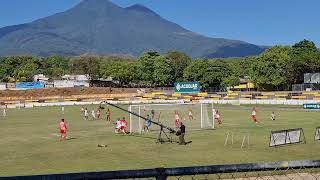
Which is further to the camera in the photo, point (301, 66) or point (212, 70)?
point (212, 70)

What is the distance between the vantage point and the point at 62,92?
5807 inches

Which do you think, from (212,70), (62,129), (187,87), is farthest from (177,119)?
(212,70)

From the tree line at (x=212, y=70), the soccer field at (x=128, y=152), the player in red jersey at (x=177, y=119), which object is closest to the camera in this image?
the soccer field at (x=128, y=152)

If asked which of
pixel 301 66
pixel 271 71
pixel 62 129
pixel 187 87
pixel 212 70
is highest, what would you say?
pixel 301 66

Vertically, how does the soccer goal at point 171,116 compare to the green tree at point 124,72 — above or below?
below

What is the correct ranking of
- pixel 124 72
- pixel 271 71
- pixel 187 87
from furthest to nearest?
pixel 124 72, pixel 271 71, pixel 187 87

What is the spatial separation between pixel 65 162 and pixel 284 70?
101 meters

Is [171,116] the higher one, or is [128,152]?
[171,116]

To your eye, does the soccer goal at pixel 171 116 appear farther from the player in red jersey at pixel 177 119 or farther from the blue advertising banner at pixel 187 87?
the blue advertising banner at pixel 187 87

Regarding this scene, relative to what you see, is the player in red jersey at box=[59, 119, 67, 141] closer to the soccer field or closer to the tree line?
the soccer field

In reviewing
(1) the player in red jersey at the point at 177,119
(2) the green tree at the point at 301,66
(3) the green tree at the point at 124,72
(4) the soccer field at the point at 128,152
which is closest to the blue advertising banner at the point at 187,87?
(2) the green tree at the point at 301,66

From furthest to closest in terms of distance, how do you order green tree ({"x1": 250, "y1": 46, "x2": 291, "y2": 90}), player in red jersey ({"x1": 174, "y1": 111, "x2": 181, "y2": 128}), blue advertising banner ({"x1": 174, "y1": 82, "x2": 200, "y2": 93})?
1. green tree ({"x1": 250, "y1": 46, "x2": 291, "y2": 90})
2. blue advertising banner ({"x1": 174, "y1": 82, "x2": 200, "y2": 93})
3. player in red jersey ({"x1": 174, "y1": 111, "x2": 181, "y2": 128})

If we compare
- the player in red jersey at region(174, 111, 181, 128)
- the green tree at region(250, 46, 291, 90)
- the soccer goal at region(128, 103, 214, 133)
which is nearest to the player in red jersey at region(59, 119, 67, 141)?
the soccer goal at region(128, 103, 214, 133)

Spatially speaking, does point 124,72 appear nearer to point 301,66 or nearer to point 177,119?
point 301,66
